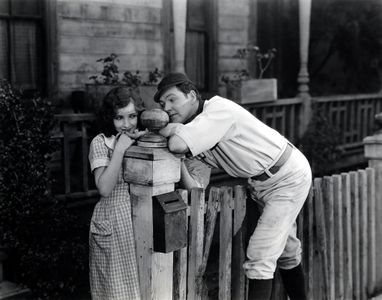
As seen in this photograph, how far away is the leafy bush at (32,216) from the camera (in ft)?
14.7

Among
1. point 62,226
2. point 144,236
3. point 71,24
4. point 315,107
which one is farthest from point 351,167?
point 144,236

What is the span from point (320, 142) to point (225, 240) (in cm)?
544

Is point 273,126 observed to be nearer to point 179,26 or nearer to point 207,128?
point 179,26

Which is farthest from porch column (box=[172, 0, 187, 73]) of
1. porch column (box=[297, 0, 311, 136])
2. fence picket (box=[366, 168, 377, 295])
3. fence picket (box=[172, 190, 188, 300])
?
fence picket (box=[172, 190, 188, 300])

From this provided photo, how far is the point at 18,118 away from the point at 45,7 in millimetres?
2878

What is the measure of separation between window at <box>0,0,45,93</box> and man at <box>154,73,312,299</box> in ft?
12.1

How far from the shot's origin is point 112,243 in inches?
138

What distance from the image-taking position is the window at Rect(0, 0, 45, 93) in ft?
22.7

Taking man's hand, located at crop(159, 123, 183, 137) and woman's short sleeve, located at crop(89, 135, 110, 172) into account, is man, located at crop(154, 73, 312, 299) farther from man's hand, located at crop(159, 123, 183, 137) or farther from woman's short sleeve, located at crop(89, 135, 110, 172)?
woman's short sleeve, located at crop(89, 135, 110, 172)

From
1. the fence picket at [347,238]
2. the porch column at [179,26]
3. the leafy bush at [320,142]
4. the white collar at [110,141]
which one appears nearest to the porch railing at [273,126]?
the leafy bush at [320,142]

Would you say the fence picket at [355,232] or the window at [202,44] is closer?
the fence picket at [355,232]

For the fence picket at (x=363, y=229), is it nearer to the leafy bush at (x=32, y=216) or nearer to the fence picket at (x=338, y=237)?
the fence picket at (x=338, y=237)

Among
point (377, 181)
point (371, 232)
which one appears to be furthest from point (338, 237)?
point (377, 181)

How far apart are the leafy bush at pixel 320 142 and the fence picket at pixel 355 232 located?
405 cm
